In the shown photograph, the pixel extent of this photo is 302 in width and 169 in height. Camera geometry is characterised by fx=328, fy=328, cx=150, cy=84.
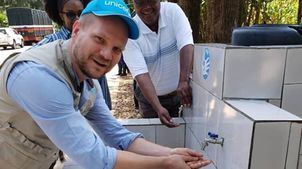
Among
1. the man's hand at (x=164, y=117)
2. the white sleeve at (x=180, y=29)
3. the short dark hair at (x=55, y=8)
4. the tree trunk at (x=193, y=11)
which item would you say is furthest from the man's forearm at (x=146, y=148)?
the tree trunk at (x=193, y=11)

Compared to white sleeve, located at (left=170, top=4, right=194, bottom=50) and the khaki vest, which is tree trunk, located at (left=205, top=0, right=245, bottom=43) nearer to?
white sleeve, located at (left=170, top=4, right=194, bottom=50)

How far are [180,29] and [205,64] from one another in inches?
32.7

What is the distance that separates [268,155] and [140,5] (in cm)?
166

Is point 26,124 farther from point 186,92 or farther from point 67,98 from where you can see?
point 186,92

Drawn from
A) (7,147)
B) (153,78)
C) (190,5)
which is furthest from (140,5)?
(190,5)

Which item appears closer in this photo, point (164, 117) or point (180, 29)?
point (164, 117)

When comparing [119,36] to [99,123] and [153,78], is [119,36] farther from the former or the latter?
[153,78]

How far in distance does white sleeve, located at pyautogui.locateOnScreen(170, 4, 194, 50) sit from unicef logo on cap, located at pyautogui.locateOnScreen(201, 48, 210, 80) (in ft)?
2.03

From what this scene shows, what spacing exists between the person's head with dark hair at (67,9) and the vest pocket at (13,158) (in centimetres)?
124

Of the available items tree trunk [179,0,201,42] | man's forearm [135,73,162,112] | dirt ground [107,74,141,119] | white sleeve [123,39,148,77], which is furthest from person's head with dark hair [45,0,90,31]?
tree trunk [179,0,201,42]

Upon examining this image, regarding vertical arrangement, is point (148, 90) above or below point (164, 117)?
above

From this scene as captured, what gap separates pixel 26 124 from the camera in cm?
151

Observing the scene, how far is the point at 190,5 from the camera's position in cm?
553

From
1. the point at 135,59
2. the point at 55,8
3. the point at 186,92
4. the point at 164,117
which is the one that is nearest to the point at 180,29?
the point at 135,59
